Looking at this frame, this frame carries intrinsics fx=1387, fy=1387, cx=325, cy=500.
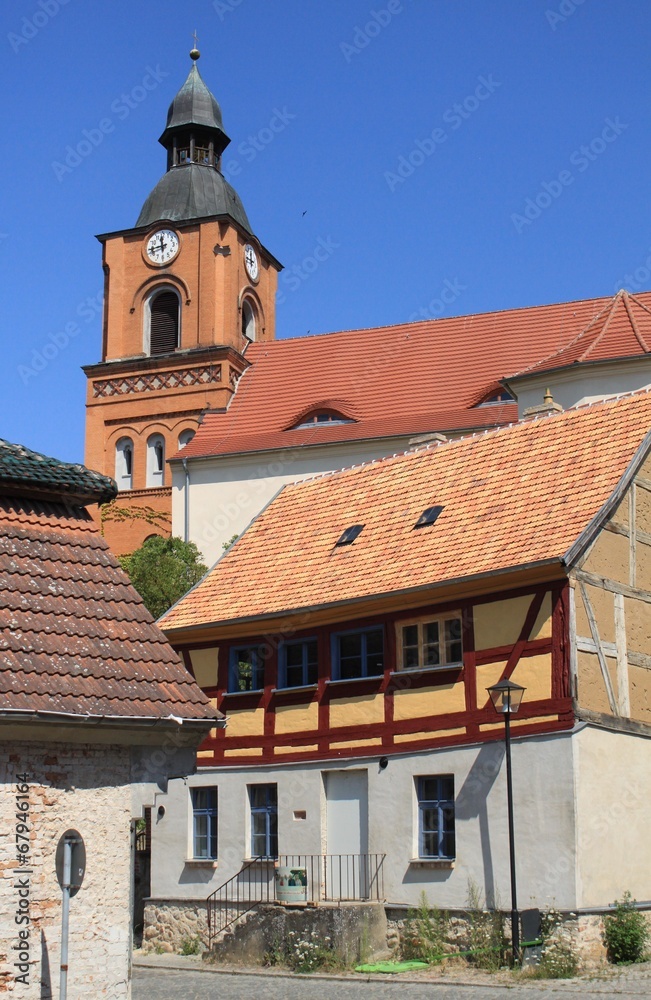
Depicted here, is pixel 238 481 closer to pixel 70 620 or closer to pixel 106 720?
pixel 70 620

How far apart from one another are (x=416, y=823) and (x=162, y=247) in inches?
1506

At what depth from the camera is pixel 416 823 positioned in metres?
19.0

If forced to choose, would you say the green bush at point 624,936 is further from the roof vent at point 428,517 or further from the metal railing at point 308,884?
the roof vent at point 428,517

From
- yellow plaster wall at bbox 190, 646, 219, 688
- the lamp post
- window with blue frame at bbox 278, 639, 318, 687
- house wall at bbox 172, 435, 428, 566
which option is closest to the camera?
the lamp post

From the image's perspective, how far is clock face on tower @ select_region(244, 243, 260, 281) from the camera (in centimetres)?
5441

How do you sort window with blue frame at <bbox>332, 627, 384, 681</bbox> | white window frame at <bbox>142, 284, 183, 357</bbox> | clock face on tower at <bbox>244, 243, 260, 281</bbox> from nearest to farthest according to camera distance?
window with blue frame at <bbox>332, 627, 384, 681</bbox> → white window frame at <bbox>142, 284, 183, 357</bbox> → clock face on tower at <bbox>244, 243, 260, 281</bbox>

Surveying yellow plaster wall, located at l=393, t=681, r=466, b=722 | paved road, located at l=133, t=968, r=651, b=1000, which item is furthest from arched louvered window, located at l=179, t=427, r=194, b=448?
paved road, located at l=133, t=968, r=651, b=1000

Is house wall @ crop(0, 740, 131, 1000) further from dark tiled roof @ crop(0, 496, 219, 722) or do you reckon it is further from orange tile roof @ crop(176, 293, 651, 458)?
orange tile roof @ crop(176, 293, 651, 458)

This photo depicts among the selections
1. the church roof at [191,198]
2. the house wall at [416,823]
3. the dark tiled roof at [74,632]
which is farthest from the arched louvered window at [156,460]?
the dark tiled roof at [74,632]

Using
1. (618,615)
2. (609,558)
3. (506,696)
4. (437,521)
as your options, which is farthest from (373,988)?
(437,521)

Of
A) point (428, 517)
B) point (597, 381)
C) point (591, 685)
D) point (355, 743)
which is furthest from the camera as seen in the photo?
point (597, 381)

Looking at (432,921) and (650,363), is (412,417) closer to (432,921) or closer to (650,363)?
(650,363)

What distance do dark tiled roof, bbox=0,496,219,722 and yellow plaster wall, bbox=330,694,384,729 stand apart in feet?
26.2

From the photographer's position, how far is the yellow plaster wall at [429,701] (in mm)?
18859
